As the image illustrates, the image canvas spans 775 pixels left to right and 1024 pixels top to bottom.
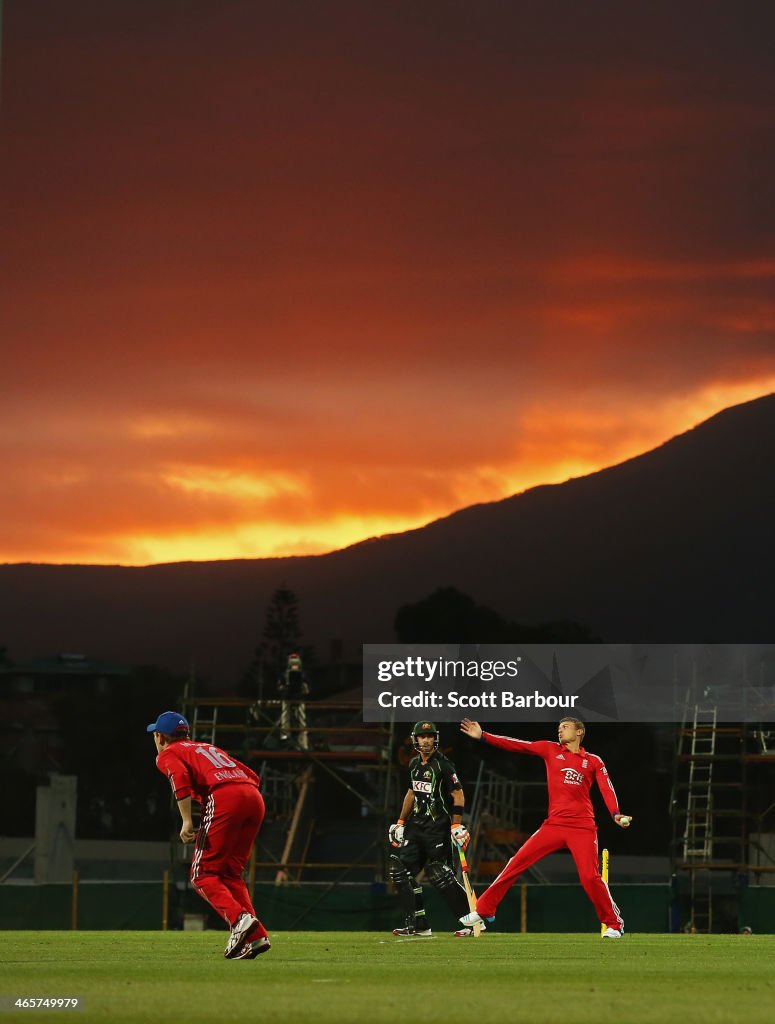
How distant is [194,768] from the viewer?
1348cm

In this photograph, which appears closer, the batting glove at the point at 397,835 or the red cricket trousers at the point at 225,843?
the red cricket trousers at the point at 225,843

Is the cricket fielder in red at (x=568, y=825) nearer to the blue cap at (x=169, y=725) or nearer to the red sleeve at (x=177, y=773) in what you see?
the blue cap at (x=169, y=725)

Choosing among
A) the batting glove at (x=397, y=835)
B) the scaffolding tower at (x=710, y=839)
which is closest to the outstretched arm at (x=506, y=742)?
the batting glove at (x=397, y=835)

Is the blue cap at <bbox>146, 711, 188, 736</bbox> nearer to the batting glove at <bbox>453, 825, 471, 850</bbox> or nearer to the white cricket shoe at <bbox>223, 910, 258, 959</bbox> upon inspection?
the white cricket shoe at <bbox>223, 910, 258, 959</bbox>

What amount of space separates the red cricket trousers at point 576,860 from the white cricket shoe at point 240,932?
5166 mm

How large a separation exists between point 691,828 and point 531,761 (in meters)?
31.1

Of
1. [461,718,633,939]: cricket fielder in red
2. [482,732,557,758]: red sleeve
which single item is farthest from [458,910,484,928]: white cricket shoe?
[482,732,557,758]: red sleeve

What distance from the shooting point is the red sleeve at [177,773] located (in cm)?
1328

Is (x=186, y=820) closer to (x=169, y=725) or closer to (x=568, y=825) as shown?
(x=169, y=725)

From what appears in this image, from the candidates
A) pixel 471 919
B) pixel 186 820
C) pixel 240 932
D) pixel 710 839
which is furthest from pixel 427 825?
pixel 710 839

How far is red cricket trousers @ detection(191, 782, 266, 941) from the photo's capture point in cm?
1334

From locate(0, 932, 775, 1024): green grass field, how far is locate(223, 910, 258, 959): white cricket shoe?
6.0 inches

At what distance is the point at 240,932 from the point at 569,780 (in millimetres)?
5940

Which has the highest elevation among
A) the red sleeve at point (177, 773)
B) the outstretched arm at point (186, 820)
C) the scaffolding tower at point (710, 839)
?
the red sleeve at point (177, 773)
